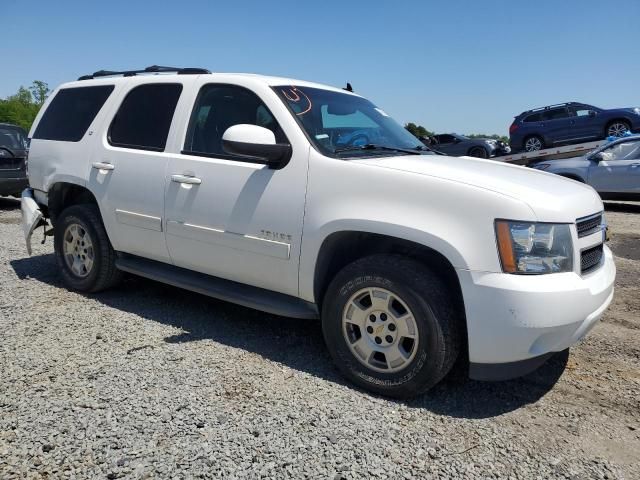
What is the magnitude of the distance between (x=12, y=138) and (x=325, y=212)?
10.8m

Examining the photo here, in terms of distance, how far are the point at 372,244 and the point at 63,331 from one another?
248 cm

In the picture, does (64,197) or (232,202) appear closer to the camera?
(232,202)

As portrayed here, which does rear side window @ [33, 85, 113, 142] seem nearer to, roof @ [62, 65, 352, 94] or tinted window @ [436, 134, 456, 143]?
roof @ [62, 65, 352, 94]

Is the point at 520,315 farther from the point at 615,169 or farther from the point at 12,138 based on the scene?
the point at 12,138

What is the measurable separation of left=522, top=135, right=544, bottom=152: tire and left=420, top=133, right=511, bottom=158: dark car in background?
9.79 ft

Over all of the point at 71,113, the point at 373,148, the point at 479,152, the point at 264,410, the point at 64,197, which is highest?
the point at 71,113

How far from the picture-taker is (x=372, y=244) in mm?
3334

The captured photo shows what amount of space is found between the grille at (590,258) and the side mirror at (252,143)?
1885 millimetres

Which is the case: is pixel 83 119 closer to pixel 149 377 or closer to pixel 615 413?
pixel 149 377

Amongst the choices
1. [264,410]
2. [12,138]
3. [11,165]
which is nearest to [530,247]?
[264,410]

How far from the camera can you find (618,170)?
36.9ft

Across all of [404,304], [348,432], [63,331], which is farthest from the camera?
[63,331]

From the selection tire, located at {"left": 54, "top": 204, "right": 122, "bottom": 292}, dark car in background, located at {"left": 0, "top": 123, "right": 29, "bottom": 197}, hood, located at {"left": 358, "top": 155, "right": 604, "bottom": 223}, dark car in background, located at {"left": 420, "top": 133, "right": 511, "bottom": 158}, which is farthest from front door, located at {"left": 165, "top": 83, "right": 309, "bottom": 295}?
dark car in background, located at {"left": 420, "top": 133, "right": 511, "bottom": 158}

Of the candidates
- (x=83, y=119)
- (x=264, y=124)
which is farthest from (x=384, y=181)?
(x=83, y=119)
